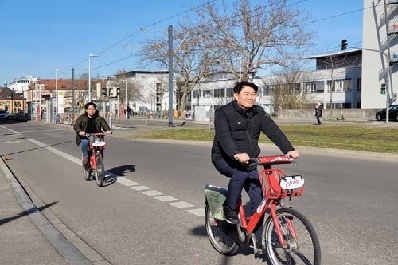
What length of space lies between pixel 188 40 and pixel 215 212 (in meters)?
38.3

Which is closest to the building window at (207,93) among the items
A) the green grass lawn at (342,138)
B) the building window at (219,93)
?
the building window at (219,93)

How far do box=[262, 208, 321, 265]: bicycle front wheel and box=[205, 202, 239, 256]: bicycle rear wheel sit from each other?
2.31 ft

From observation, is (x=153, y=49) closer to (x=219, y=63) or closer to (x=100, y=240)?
(x=219, y=63)

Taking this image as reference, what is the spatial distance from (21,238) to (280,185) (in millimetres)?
3509

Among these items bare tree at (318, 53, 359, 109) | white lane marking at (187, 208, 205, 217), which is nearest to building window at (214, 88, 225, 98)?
bare tree at (318, 53, 359, 109)

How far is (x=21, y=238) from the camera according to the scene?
6.09m

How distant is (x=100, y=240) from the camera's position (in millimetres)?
5992

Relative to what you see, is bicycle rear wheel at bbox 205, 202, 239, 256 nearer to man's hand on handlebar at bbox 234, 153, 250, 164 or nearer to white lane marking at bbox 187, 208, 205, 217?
man's hand on handlebar at bbox 234, 153, 250, 164

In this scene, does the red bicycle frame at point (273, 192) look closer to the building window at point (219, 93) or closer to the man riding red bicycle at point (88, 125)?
the man riding red bicycle at point (88, 125)

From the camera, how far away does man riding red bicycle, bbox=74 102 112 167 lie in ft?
35.7

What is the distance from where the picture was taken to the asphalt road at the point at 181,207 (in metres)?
5.36

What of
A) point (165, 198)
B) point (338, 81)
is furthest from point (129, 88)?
point (165, 198)

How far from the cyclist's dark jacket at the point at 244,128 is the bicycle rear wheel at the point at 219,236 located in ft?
2.57

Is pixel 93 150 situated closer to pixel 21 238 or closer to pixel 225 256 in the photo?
pixel 21 238
